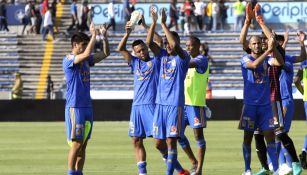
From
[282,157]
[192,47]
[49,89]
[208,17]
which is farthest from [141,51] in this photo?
[208,17]

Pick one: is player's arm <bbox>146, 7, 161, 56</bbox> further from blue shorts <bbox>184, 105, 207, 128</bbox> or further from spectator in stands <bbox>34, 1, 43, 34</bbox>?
spectator in stands <bbox>34, 1, 43, 34</bbox>

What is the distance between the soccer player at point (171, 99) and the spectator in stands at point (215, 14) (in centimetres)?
2989

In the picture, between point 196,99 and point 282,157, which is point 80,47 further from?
point 282,157

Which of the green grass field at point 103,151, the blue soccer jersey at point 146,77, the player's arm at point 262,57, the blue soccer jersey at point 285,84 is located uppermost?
the player's arm at point 262,57

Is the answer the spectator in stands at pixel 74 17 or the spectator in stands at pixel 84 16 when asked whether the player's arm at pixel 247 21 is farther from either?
the spectator in stands at pixel 74 17

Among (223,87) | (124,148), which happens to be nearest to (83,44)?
(124,148)

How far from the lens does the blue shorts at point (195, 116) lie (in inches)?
721

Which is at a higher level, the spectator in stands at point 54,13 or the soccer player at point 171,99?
the soccer player at point 171,99

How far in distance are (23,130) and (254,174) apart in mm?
13944

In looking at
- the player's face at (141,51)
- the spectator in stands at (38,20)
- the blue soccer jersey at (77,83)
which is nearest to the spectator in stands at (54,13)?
the spectator in stands at (38,20)

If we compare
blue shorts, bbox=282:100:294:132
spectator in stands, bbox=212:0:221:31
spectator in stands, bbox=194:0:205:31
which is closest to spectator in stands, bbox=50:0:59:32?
spectator in stands, bbox=194:0:205:31

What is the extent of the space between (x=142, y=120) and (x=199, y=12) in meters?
29.5

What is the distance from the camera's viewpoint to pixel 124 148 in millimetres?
24125

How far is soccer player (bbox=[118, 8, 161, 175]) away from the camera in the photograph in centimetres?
1719
